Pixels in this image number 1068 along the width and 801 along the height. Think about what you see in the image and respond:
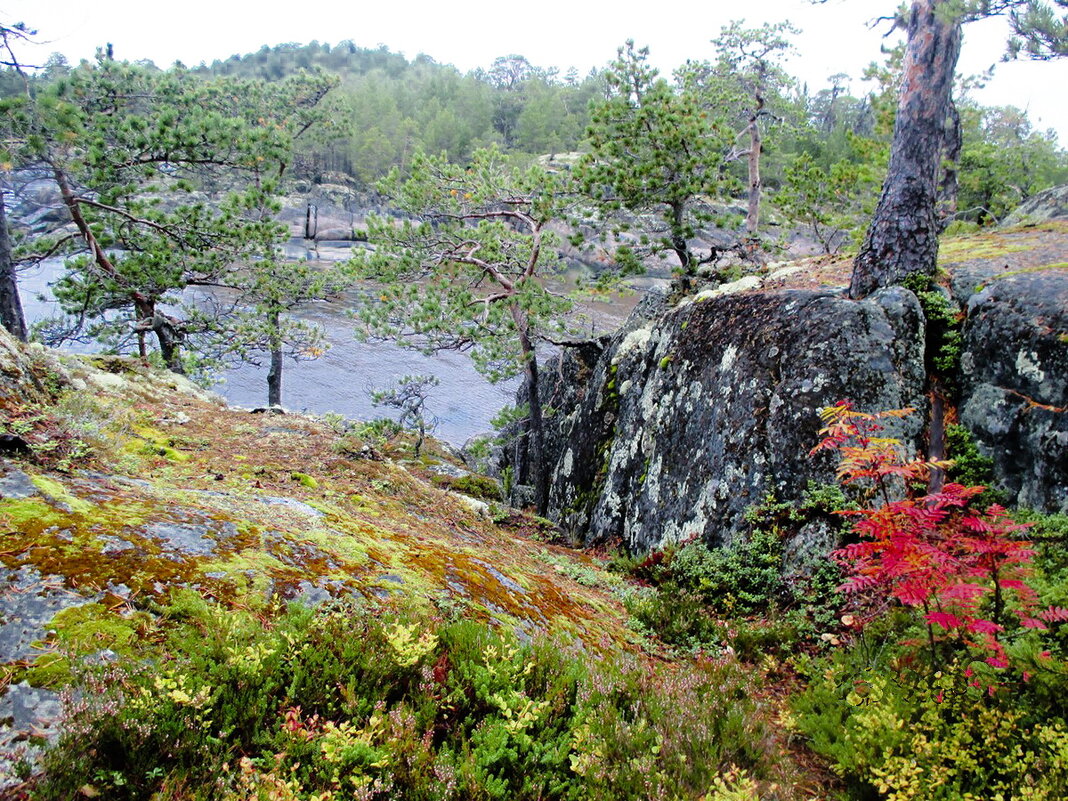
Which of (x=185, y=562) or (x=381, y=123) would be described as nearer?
(x=185, y=562)

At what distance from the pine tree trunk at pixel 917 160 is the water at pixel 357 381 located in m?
16.3

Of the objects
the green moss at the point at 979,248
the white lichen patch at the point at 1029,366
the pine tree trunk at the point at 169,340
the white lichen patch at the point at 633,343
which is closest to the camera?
the white lichen patch at the point at 1029,366

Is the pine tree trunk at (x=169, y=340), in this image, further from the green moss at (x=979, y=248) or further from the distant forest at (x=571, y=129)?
the green moss at (x=979, y=248)

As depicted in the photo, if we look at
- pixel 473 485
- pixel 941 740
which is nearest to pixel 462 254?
pixel 473 485

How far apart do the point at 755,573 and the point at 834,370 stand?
276cm

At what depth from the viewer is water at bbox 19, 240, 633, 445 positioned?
83.0 feet

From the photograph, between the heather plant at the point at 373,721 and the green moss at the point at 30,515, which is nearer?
the heather plant at the point at 373,721

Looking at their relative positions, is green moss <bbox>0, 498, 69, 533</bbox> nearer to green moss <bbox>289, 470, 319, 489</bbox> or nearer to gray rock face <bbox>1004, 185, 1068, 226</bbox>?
green moss <bbox>289, 470, 319, 489</bbox>

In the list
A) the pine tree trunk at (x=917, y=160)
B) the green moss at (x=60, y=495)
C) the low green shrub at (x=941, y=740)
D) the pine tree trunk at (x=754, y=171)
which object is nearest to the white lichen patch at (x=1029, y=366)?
the pine tree trunk at (x=917, y=160)

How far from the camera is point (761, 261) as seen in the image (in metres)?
13.3

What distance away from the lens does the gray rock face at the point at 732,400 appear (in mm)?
6949

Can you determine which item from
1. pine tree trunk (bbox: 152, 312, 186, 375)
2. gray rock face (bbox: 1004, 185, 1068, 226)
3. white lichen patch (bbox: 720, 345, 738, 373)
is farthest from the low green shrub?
pine tree trunk (bbox: 152, 312, 186, 375)

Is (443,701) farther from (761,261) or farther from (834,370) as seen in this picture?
(761,261)

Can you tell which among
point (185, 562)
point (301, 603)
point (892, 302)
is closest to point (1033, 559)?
point (892, 302)
